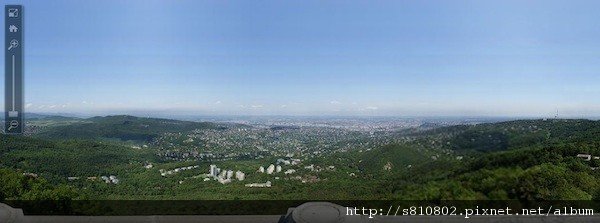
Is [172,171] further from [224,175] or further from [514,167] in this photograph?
[514,167]

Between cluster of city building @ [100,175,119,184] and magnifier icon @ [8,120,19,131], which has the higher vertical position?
magnifier icon @ [8,120,19,131]

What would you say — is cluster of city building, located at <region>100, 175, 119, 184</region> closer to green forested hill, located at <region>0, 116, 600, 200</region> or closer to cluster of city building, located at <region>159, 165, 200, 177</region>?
green forested hill, located at <region>0, 116, 600, 200</region>

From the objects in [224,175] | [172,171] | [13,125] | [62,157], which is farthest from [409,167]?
[62,157]

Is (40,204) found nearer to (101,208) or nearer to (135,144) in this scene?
(101,208)

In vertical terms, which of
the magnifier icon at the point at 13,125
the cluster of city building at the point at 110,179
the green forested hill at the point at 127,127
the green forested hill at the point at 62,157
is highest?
the magnifier icon at the point at 13,125

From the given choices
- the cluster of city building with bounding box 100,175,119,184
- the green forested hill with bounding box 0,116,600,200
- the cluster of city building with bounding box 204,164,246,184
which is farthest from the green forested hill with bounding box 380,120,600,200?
the cluster of city building with bounding box 100,175,119,184

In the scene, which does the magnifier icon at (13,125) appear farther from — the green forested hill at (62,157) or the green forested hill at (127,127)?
the green forested hill at (127,127)

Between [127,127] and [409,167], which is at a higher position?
[127,127]

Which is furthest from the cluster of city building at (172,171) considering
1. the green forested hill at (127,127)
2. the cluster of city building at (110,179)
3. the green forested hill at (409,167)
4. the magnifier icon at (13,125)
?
the magnifier icon at (13,125)

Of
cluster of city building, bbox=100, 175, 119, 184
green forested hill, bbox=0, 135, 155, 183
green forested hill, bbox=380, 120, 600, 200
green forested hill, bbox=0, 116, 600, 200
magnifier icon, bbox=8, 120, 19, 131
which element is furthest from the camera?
cluster of city building, bbox=100, 175, 119, 184

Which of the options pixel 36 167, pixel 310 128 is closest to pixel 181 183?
pixel 36 167

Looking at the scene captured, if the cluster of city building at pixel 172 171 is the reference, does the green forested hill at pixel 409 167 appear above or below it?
above
